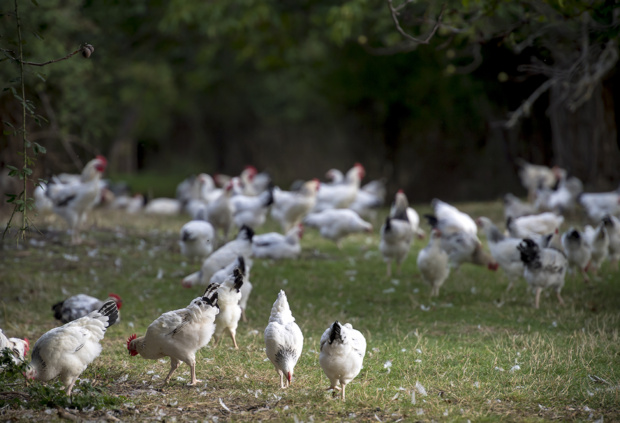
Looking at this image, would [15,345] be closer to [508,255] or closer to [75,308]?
[75,308]

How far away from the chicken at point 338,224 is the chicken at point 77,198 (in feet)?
12.8

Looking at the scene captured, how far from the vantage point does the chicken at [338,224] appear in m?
12.2

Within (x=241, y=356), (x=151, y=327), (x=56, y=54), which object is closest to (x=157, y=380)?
(x=151, y=327)

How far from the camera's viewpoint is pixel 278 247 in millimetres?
11344

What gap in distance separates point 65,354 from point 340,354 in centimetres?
205

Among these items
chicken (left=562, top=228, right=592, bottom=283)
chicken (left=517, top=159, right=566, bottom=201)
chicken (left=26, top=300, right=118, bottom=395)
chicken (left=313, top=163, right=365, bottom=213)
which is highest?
chicken (left=517, top=159, right=566, bottom=201)

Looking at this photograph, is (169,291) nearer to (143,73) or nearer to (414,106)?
(414,106)

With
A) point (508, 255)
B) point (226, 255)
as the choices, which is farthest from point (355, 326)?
point (508, 255)

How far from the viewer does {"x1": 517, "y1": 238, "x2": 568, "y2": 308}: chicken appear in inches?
321

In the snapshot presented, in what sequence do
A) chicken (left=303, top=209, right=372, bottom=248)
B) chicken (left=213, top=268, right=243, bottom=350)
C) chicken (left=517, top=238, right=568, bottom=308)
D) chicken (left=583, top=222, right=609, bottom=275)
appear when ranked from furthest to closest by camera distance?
chicken (left=303, top=209, right=372, bottom=248) < chicken (left=583, top=222, right=609, bottom=275) < chicken (left=517, top=238, right=568, bottom=308) < chicken (left=213, top=268, right=243, bottom=350)

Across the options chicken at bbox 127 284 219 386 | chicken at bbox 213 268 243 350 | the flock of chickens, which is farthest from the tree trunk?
chicken at bbox 127 284 219 386

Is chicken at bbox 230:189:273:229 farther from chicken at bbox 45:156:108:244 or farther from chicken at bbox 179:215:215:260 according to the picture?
chicken at bbox 45:156:108:244

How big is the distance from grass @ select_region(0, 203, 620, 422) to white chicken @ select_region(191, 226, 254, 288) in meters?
0.47

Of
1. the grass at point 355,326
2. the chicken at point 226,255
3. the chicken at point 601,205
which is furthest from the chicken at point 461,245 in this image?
the chicken at point 601,205
